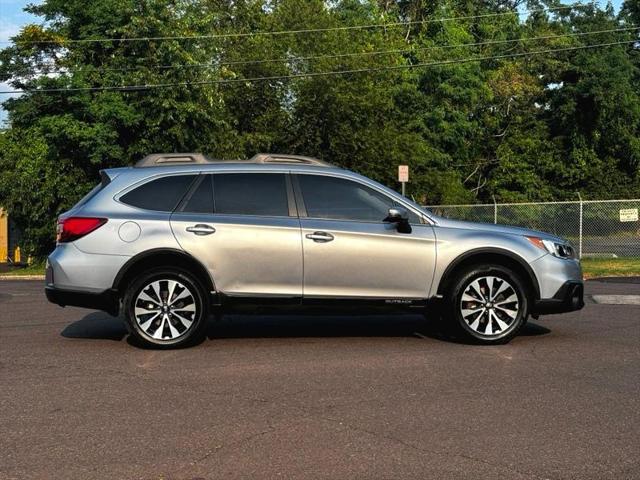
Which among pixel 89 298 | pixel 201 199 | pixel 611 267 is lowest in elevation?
pixel 611 267

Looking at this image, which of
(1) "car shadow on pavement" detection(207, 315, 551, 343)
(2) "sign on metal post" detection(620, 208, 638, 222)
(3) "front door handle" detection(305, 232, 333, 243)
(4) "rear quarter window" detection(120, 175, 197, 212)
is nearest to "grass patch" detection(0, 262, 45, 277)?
(1) "car shadow on pavement" detection(207, 315, 551, 343)

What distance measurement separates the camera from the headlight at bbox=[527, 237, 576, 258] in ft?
26.9

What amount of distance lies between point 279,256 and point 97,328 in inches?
111

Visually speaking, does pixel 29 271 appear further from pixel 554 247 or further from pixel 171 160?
pixel 554 247

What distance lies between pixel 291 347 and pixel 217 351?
74 cm

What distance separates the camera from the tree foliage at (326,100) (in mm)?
26219

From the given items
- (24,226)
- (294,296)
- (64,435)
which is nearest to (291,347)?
(294,296)

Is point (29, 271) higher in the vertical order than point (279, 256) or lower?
lower

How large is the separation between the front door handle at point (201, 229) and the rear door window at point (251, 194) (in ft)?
0.75

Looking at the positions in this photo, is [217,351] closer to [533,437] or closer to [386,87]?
[533,437]

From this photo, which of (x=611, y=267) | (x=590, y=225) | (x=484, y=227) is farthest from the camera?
(x=590, y=225)

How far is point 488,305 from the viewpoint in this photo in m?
8.05

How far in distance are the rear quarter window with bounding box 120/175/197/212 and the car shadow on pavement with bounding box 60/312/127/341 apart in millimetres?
1567

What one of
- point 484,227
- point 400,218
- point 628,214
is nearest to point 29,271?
point 628,214
